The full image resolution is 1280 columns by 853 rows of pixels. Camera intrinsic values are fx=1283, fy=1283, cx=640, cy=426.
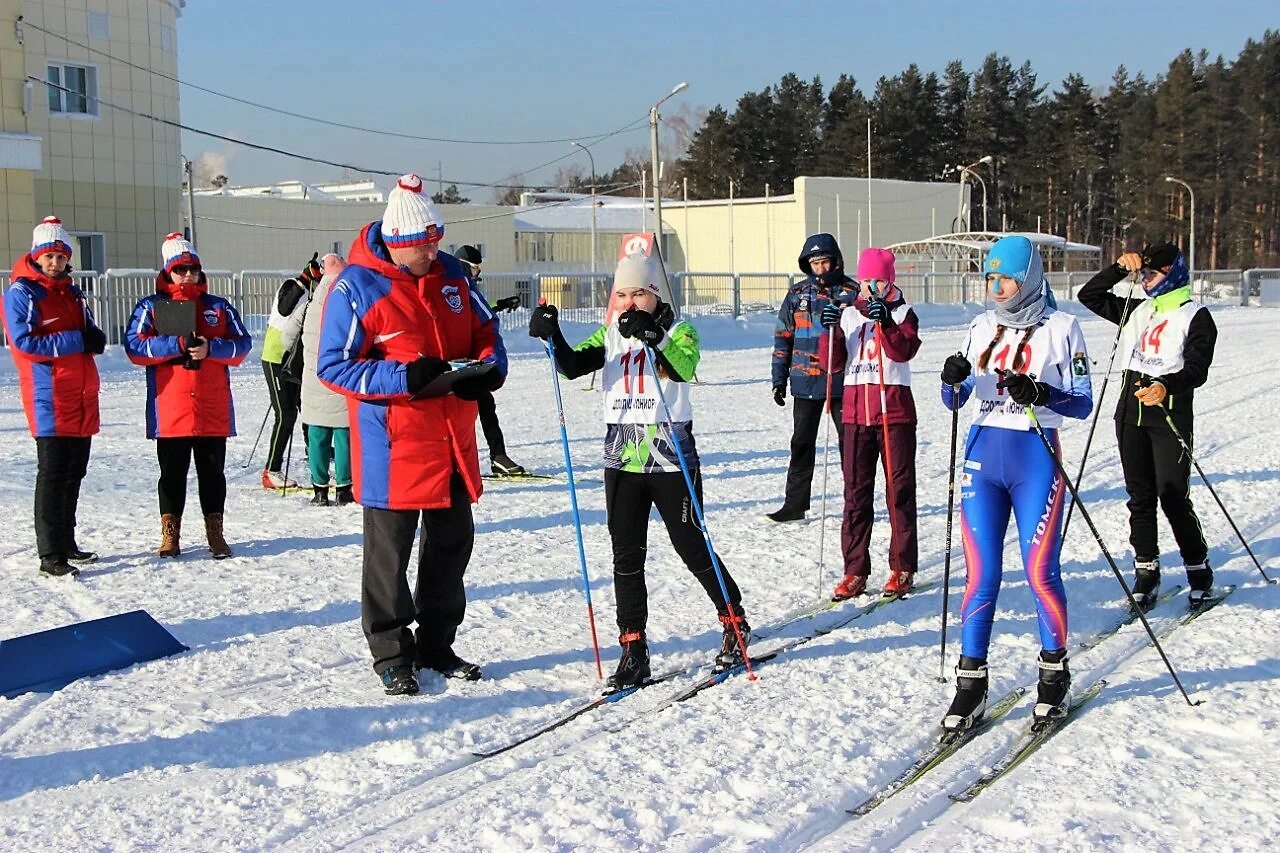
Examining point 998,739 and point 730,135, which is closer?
point 998,739

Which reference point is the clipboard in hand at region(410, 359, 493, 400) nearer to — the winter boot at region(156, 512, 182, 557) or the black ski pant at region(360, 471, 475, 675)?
the black ski pant at region(360, 471, 475, 675)

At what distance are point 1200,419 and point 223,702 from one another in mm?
11784

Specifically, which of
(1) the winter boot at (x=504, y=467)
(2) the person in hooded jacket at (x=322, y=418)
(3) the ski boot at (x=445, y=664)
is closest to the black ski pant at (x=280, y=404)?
(2) the person in hooded jacket at (x=322, y=418)

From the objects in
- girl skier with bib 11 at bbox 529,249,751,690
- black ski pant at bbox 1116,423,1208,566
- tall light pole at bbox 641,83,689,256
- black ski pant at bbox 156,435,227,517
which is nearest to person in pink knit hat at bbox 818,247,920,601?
black ski pant at bbox 1116,423,1208,566

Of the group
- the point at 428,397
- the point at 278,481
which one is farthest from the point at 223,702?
the point at 278,481

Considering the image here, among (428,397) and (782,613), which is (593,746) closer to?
(428,397)

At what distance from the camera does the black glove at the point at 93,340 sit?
7242 mm

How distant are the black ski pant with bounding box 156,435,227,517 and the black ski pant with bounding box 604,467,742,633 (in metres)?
3.18

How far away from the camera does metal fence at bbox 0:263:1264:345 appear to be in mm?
20672

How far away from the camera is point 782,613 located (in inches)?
257

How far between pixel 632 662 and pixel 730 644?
47 cm

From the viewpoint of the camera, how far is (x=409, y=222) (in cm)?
507

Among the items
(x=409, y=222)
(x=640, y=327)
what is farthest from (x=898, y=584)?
(x=409, y=222)

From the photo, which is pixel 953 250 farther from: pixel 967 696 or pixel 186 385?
pixel 967 696
